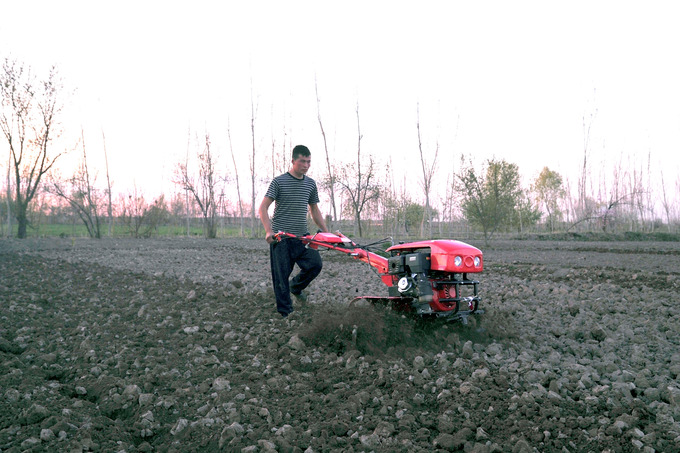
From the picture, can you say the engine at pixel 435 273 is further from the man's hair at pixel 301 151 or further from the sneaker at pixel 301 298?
the sneaker at pixel 301 298

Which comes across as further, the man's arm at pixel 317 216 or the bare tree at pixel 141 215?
the bare tree at pixel 141 215

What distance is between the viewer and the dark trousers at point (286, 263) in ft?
16.4

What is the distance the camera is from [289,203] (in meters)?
5.12

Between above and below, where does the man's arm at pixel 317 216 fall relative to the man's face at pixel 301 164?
below

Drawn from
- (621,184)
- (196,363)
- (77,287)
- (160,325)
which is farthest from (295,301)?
(621,184)

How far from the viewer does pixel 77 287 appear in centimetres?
725

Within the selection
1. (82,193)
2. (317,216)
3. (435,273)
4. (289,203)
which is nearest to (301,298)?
(317,216)

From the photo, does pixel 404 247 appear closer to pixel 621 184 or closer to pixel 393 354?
pixel 393 354

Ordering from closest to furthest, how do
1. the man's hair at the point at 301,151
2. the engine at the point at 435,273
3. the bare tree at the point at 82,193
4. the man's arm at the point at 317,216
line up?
the engine at the point at 435,273
the man's hair at the point at 301,151
the man's arm at the point at 317,216
the bare tree at the point at 82,193

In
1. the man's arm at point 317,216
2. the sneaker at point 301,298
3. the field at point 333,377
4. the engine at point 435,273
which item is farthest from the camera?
the sneaker at point 301,298

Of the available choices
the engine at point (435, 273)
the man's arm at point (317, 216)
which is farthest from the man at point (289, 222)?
the engine at point (435, 273)

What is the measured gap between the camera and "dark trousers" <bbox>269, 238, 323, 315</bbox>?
498 cm

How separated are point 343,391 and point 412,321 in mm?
1257

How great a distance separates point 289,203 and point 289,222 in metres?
0.21
